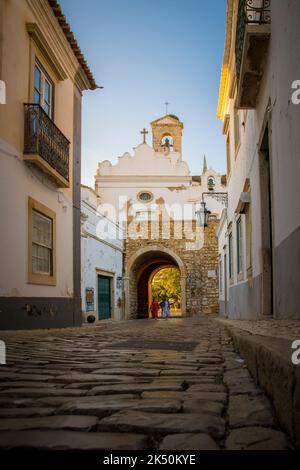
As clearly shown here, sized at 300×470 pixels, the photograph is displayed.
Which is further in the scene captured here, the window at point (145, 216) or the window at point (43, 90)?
the window at point (145, 216)

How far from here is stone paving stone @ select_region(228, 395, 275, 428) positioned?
2055mm

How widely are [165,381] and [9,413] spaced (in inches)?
43.7

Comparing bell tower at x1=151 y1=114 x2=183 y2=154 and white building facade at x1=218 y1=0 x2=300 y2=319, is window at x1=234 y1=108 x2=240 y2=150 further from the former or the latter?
bell tower at x1=151 y1=114 x2=183 y2=154

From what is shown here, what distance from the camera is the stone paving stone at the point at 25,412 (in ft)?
7.38

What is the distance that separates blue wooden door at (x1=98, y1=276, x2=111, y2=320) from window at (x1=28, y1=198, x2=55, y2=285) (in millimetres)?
9573

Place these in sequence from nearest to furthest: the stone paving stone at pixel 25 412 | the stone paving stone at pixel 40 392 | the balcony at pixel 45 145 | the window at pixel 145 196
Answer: the stone paving stone at pixel 25 412 < the stone paving stone at pixel 40 392 < the balcony at pixel 45 145 < the window at pixel 145 196

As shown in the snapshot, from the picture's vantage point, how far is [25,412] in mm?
2289

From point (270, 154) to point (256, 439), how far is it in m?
5.50

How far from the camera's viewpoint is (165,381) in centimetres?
308

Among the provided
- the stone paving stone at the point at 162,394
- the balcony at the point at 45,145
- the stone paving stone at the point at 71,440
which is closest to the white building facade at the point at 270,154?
the stone paving stone at the point at 162,394

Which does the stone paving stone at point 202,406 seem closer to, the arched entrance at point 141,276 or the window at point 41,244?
the window at point 41,244

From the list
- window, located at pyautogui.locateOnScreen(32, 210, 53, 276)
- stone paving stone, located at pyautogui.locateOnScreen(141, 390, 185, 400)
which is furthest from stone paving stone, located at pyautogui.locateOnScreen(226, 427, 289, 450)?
window, located at pyautogui.locateOnScreen(32, 210, 53, 276)

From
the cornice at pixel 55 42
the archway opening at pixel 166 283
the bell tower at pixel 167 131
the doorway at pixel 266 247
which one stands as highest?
the bell tower at pixel 167 131
